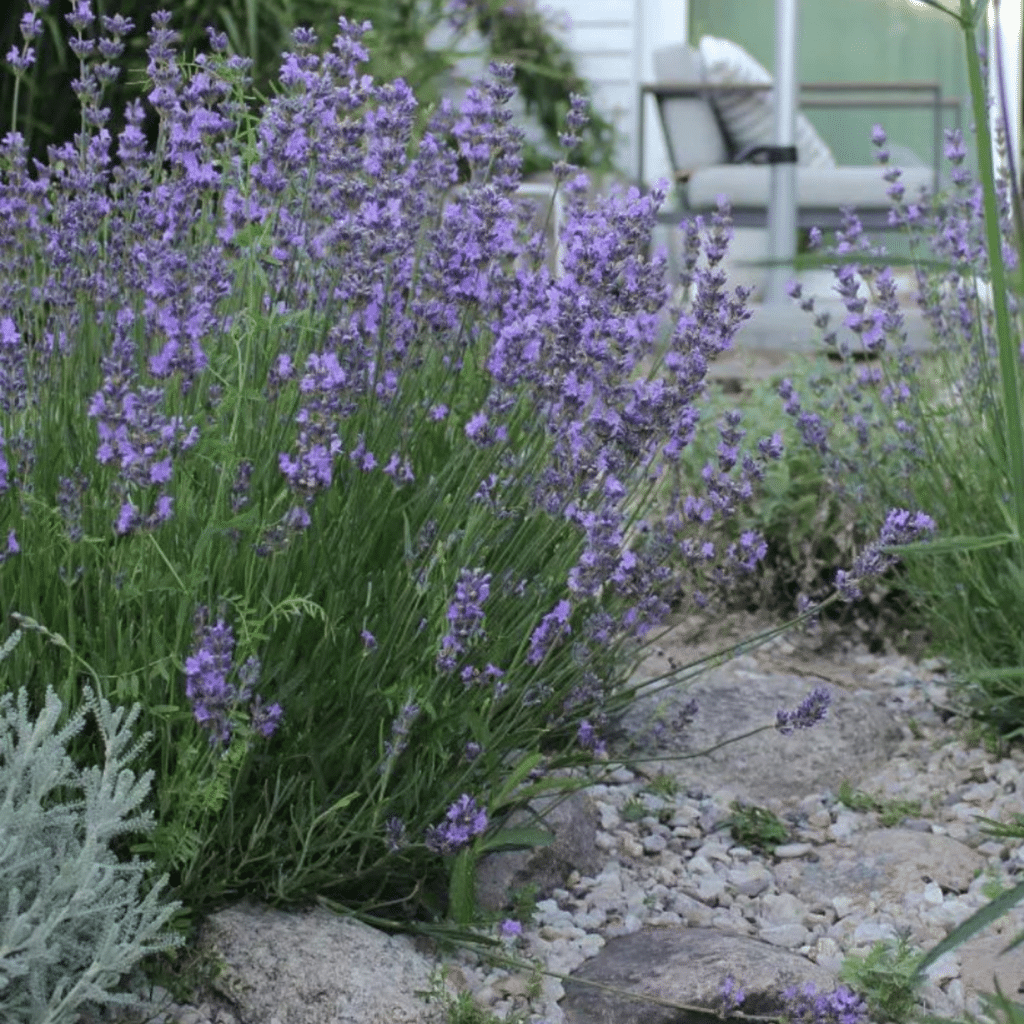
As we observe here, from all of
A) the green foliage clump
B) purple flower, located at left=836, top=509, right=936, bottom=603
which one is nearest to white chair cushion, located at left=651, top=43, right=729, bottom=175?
purple flower, located at left=836, top=509, right=936, bottom=603

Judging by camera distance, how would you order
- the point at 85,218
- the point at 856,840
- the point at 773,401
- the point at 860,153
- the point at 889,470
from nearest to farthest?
the point at 85,218 → the point at 856,840 → the point at 889,470 → the point at 773,401 → the point at 860,153

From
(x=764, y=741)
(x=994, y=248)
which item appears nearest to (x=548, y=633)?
(x=764, y=741)

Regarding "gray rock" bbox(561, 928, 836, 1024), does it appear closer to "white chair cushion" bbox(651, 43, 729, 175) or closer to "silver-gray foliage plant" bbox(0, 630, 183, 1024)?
"silver-gray foliage plant" bbox(0, 630, 183, 1024)

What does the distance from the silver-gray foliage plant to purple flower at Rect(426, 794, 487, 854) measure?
350 millimetres

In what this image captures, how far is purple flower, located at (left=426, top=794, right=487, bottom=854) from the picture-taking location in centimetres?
223

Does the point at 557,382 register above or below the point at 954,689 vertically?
above

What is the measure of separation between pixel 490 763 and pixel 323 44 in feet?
19.2

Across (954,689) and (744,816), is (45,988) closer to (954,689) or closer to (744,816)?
(744,816)

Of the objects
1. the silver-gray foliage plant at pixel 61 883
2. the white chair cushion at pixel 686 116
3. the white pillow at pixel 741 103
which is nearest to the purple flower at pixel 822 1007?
the silver-gray foliage plant at pixel 61 883

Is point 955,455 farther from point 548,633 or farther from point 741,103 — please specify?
point 741,103

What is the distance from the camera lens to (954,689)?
345 cm

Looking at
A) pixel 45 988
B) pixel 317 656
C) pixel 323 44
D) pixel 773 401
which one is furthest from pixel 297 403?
pixel 323 44

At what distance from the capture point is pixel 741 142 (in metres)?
10.4

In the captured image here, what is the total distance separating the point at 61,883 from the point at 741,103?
889cm
